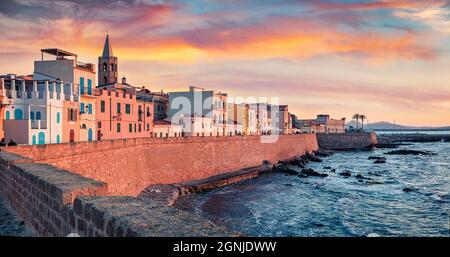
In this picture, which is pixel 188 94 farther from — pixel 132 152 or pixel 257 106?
pixel 132 152

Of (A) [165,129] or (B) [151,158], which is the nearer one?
(B) [151,158]

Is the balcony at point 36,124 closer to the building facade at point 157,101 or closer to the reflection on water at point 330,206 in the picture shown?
the reflection on water at point 330,206

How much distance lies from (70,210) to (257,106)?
7570 cm

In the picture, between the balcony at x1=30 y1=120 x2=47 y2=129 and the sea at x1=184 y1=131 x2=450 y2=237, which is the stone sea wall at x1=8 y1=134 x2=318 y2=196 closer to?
the sea at x1=184 y1=131 x2=450 y2=237

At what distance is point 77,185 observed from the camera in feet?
18.1

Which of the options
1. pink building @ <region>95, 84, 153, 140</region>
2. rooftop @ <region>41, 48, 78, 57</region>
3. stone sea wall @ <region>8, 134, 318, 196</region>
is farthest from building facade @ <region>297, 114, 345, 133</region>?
rooftop @ <region>41, 48, 78, 57</region>

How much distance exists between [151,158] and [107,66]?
30.5 m

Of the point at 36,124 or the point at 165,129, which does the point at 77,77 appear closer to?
the point at 36,124

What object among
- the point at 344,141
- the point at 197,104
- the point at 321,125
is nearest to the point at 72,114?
the point at 197,104

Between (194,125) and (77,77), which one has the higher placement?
(77,77)

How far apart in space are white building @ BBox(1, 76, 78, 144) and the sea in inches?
480

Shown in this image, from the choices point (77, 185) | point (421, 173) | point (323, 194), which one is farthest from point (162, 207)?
point (421, 173)

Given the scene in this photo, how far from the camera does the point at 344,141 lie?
95.7 m

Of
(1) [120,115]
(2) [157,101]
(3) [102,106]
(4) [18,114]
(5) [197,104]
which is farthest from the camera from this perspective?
(5) [197,104]
